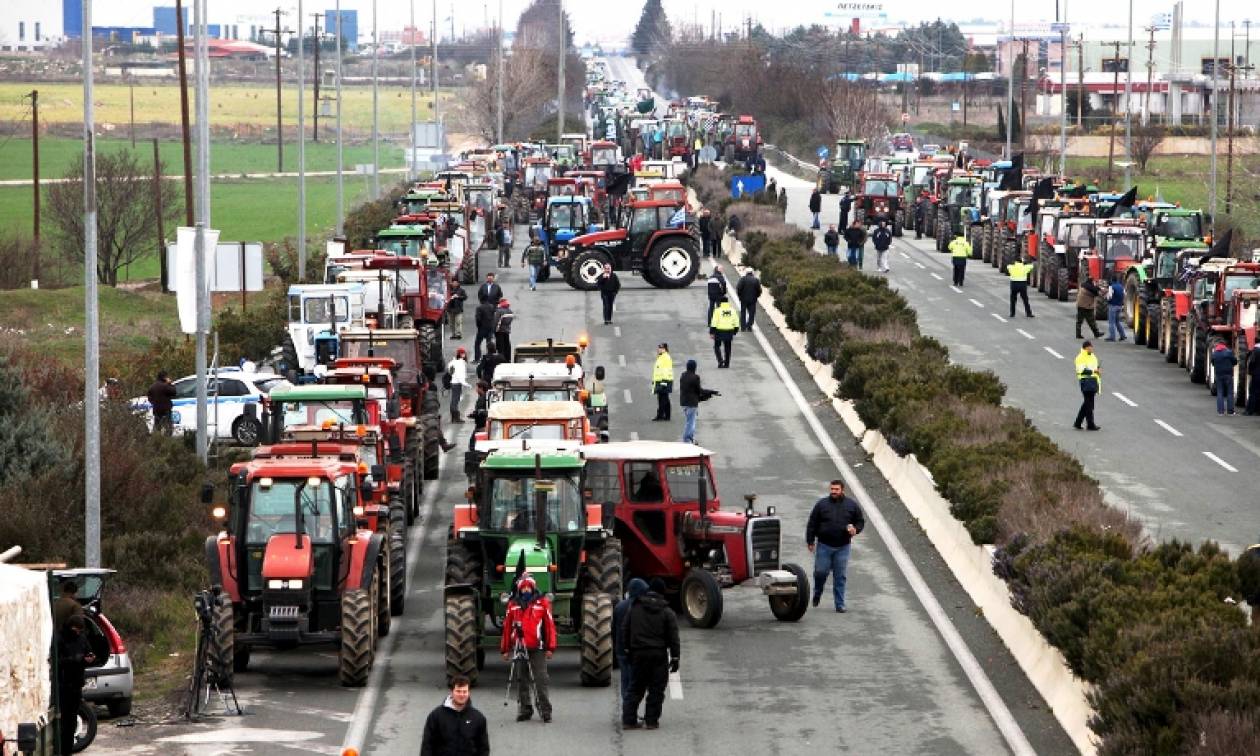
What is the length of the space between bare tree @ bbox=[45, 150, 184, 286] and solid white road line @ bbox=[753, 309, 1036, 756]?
43.6 metres

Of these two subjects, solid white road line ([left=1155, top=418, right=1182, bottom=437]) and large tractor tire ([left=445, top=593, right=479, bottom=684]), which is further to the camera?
solid white road line ([left=1155, top=418, right=1182, bottom=437])

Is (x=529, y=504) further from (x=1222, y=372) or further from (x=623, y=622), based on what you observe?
(x=1222, y=372)

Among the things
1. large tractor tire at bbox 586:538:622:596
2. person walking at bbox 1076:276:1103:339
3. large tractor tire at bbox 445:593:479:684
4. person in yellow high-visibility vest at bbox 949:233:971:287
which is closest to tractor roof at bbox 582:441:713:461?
large tractor tire at bbox 586:538:622:596

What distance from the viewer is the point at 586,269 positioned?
59375mm

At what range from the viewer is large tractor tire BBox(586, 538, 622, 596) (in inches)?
870

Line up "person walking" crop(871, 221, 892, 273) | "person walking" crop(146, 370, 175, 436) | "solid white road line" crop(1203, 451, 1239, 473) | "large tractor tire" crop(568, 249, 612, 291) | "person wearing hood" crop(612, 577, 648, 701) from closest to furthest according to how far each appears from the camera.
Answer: "person wearing hood" crop(612, 577, 648, 701) < "solid white road line" crop(1203, 451, 1239, 473) < "person walking" crop(146, 370, 175, 436) < "large tractor tire" crop(568, 249, 612, 291) < "person walking" crop(871, 221, 892, 273)

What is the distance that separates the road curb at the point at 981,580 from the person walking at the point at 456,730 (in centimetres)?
551

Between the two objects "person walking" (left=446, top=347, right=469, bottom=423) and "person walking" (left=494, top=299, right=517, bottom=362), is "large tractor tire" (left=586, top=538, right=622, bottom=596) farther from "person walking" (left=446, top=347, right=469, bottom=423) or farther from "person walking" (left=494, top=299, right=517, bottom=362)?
"person walking" (left=494, top=299, right=517, bottom=362)

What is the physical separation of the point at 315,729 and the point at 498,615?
7.99 ft

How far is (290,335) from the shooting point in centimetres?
4312

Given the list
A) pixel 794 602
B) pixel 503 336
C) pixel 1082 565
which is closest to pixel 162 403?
pixel 503 336

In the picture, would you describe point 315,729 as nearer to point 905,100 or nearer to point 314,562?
point 314,562

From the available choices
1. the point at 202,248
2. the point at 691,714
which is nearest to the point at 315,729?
the point at 691,714

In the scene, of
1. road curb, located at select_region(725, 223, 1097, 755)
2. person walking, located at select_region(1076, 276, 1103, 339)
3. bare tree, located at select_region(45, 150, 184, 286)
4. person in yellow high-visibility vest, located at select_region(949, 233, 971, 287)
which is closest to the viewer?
road curb, located at select_region(725, 223, 1097, 755)
